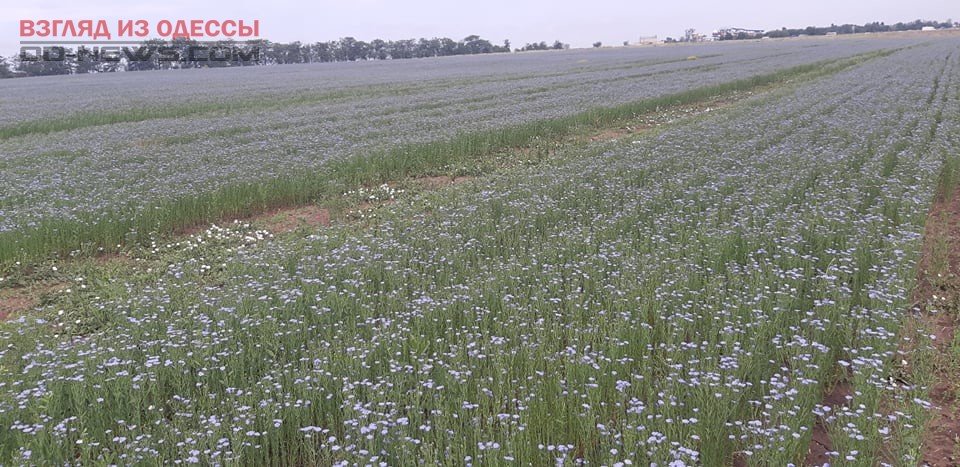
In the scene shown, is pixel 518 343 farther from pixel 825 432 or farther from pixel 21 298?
pixel 21 298

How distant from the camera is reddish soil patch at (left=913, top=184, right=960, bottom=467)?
5.08 m

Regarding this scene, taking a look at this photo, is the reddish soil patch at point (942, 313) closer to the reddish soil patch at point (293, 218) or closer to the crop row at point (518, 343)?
the crop row at point (518, 343)

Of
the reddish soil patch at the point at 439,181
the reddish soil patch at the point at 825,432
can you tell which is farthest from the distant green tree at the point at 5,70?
the reddish soil patch at the point at 825,432

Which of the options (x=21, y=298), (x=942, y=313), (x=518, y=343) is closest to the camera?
(x=518, y=343)

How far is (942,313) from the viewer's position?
24.0ft

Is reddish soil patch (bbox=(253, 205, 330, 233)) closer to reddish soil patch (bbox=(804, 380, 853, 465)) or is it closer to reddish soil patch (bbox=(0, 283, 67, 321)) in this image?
reddish soil patch (bbox=(0, 283, 67, 321))

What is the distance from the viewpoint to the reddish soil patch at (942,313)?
5.08 metres

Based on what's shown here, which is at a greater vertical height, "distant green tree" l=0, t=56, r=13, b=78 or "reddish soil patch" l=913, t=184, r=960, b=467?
"distant green tree" l=0, t=56, r=13, b=78

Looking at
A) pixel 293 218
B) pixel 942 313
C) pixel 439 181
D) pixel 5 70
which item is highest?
pixel 5 70

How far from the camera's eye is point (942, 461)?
4.87 metres

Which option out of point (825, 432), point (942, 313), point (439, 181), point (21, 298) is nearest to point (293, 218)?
point (439, 181)

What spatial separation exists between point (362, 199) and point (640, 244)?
709 cm

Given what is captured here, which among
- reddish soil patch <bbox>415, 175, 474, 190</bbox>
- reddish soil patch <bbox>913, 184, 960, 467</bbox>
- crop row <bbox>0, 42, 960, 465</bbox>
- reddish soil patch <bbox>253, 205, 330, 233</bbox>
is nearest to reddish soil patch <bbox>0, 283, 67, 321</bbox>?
crop row <bbox>0, 42, 960, 465</bbox>

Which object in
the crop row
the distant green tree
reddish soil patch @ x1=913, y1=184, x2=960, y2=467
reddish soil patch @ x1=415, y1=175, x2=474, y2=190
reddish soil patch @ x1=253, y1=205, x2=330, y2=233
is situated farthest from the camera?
the distant green tree
